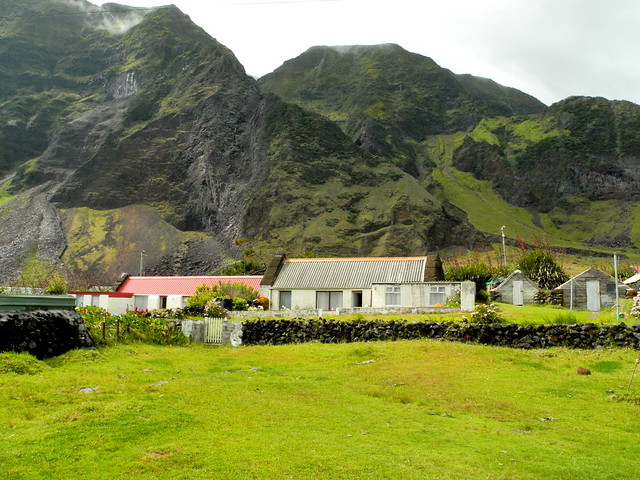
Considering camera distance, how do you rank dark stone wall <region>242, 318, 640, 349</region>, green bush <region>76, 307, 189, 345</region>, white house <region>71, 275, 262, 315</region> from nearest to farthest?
dark stone wall <region>242, 318, 640, 349</region> < green bush <region>76, 307, 189, 345</region> < white house <region>71, 275, 262, 315</region>

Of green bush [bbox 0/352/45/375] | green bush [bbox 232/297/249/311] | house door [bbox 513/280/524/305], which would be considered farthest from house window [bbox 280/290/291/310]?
green bush [bbox 0/352/45/375]

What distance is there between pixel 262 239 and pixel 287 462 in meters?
119

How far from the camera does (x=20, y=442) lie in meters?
9.01

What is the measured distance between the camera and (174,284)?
52156mm

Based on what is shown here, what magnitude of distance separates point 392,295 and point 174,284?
24.3 meters

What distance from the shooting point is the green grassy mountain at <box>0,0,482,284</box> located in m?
124

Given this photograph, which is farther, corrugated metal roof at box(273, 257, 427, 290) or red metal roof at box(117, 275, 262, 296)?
red metal roof at box(117, 275, 262, 296)

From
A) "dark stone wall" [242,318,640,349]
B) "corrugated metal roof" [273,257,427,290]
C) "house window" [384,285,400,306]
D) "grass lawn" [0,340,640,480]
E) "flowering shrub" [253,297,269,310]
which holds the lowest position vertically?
"grass lawn" [0,340,640,480]

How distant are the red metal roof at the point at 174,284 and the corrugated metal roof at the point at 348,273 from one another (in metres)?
4.59

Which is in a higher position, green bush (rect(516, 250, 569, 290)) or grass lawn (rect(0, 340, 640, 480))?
green bush (rect(516, 250, 569, 290))

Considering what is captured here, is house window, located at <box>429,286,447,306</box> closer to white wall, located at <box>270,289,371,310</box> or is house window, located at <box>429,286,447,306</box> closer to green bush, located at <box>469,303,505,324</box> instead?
white wall, located at <box>270,289,371,310</box>

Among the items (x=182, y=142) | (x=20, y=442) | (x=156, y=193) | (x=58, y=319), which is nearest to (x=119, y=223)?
(x=156, y=193)

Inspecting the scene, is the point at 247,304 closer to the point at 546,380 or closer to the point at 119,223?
the point at 546,380

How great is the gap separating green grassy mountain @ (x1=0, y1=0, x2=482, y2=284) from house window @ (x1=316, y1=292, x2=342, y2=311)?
73814 mm
